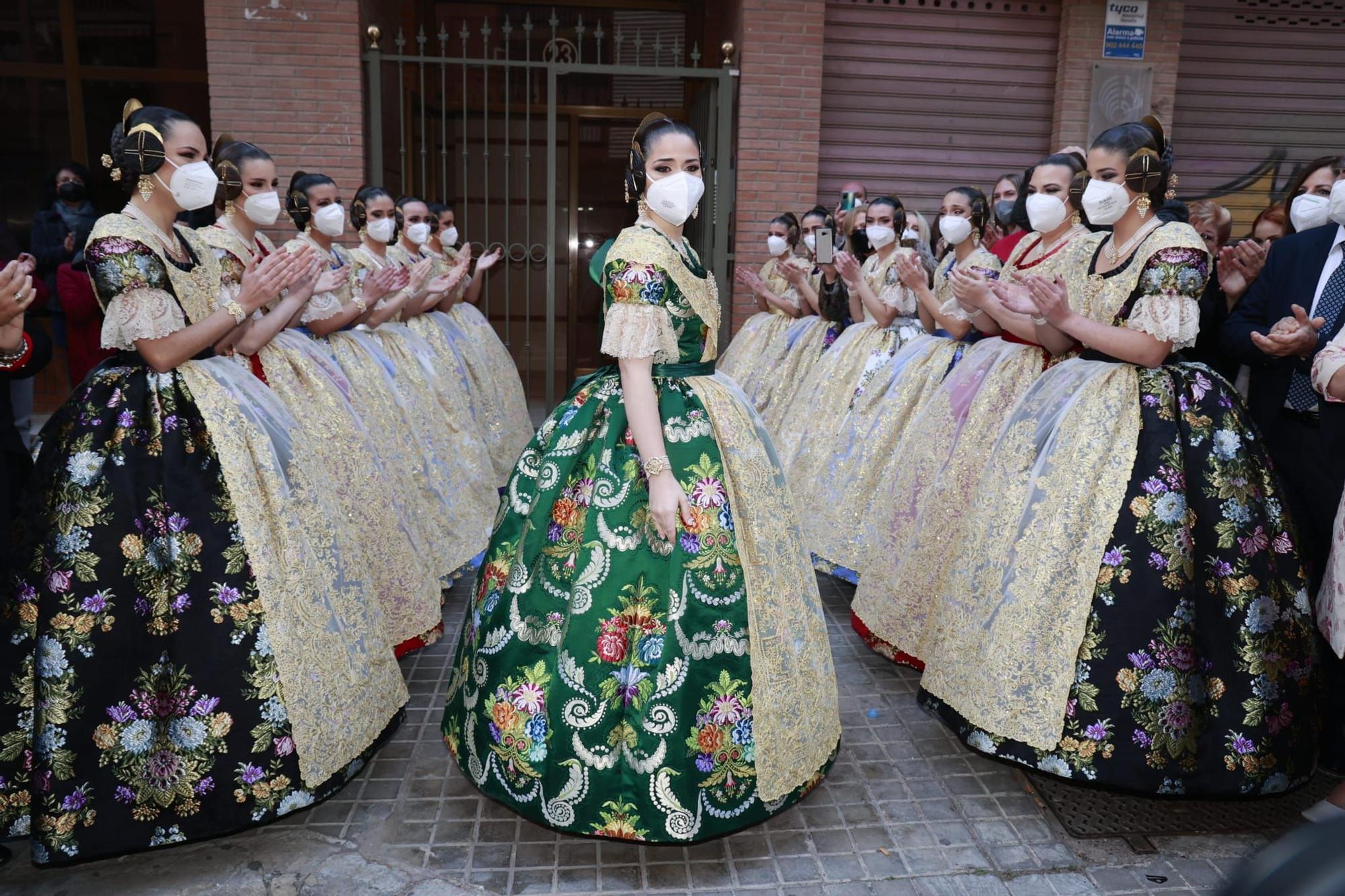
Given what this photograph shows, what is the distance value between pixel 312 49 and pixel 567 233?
3505mm

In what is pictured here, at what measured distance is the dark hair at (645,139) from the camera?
8.88 feet

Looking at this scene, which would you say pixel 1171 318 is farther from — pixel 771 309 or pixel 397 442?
pixel 771 309

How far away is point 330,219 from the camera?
429 cm

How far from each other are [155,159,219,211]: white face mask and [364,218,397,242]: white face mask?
95.8 inches

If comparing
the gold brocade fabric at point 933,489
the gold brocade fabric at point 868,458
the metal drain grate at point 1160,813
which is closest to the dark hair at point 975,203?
the gold brocade fabric at point 868,458

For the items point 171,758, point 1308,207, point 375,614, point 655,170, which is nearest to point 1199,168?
point 1308,207

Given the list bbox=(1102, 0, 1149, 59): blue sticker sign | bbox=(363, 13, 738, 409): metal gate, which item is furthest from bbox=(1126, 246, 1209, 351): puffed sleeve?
bbox=(1102, 0, 1149, 59): blue sticker sign

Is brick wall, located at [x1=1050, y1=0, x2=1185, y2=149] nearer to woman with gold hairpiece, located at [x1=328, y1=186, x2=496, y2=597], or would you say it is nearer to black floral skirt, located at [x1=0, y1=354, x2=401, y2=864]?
woman with gold hairpiece, located at [x1=328, y1=186, x2=496, y2=597]

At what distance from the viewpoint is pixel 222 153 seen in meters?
3.53

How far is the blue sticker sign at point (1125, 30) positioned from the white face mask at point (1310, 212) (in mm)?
5716

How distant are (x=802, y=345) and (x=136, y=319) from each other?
15.7ft

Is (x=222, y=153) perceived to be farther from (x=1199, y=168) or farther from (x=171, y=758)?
(x=1199, y=168)

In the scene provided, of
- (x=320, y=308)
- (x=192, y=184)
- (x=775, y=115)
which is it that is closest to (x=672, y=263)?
(x=192, y=184)

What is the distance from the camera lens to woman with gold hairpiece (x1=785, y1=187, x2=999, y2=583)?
4.56m
